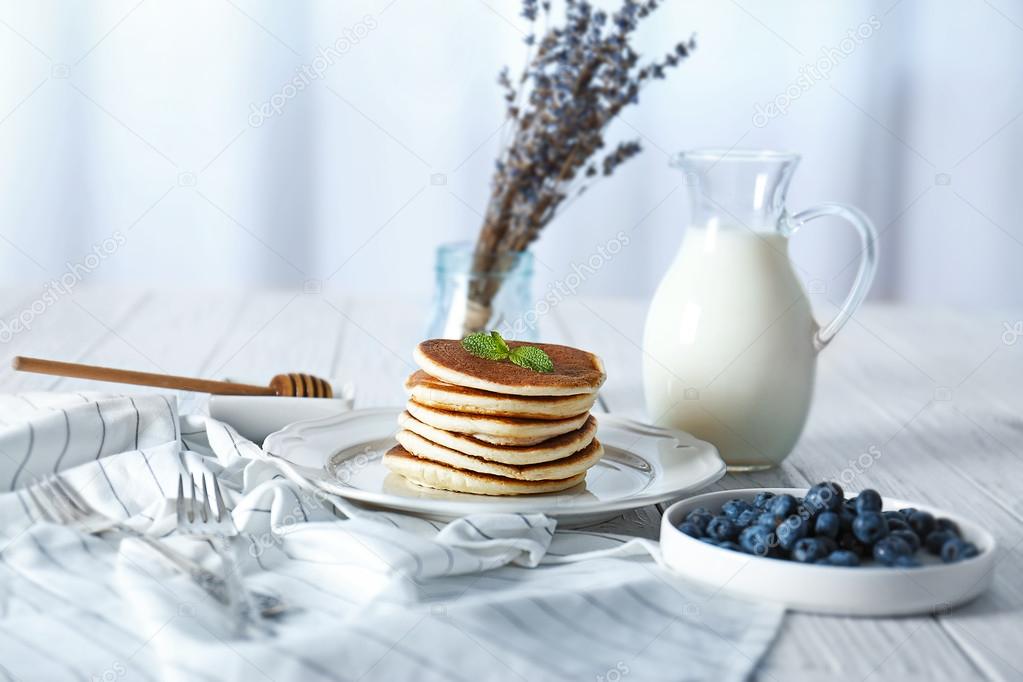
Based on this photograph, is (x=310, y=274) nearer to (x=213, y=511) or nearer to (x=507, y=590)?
(x=213, y=511)

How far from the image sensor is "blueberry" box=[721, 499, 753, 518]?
103 centimetres

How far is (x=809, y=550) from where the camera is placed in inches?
36.6

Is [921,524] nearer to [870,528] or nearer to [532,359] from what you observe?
[870,528]

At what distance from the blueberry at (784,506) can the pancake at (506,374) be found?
0.79 feet

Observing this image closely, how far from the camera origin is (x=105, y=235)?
10.9ft

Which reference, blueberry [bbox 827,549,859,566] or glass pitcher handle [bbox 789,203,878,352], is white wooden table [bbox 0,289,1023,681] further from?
glass pitcher handle [bbox 789,203,878,352]

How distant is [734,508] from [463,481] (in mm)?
272

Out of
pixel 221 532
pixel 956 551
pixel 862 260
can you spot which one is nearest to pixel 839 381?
pixel 862 260

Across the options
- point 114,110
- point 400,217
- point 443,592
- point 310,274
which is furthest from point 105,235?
point 443,592

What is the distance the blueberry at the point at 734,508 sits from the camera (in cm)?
103

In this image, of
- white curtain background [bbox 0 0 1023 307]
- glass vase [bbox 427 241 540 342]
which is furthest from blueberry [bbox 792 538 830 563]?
white curtain background [bbox 0 0 1023 307]

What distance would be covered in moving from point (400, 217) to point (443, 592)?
2.47 metres

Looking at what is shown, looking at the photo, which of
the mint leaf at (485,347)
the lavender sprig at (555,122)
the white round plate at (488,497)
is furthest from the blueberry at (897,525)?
the lavender sprig at (555,122)

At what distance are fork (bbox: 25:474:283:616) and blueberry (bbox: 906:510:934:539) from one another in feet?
1.78
